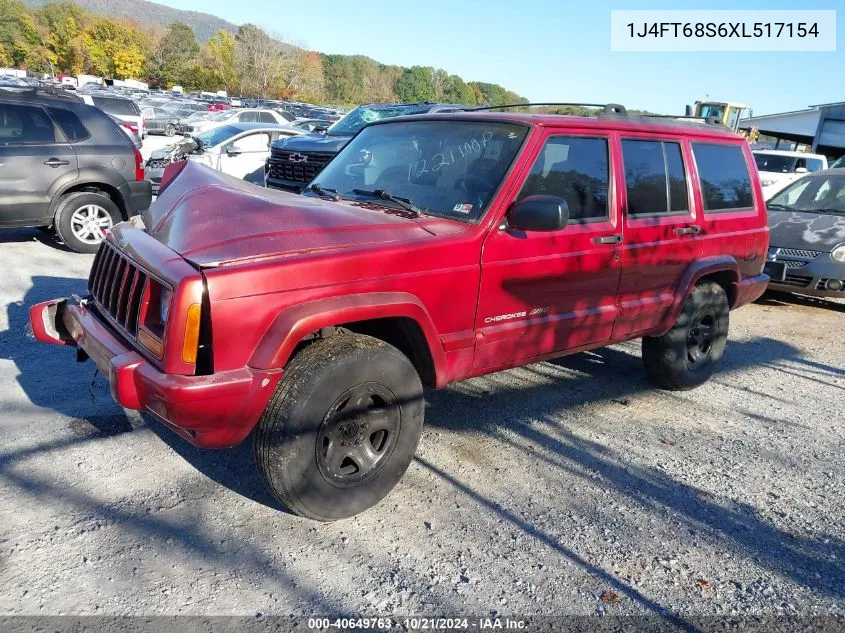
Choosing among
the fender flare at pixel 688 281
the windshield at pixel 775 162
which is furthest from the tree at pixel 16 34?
the fender flare at pixel 688 281

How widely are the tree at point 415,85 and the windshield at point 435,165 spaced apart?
364 feet

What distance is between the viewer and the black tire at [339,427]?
2.82 metres

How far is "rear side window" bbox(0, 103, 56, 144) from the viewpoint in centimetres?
732

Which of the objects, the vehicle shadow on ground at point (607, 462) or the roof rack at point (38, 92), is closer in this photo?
the vehicle shadow on ground at point (607, 462)

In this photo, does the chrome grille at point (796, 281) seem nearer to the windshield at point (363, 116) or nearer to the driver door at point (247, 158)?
the windshield at point (363, 116)

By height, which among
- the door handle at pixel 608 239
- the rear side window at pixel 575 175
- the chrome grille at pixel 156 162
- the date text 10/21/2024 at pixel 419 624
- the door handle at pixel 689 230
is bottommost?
the date text 10/21/2024 at pixel 419 624

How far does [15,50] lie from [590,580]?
97536 millimetres

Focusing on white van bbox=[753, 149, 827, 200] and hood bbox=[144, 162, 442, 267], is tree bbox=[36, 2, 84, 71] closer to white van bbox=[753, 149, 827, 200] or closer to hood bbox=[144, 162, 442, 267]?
white van bbox=[753, 149, 827, 200]

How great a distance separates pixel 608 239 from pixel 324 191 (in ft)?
5.80

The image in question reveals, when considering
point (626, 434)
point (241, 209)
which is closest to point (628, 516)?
point (626, 434)

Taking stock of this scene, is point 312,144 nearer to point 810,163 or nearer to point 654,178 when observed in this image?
point 654,178

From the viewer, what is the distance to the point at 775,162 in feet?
53.3

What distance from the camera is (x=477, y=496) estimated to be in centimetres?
338

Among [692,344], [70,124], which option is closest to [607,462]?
[692,344]
